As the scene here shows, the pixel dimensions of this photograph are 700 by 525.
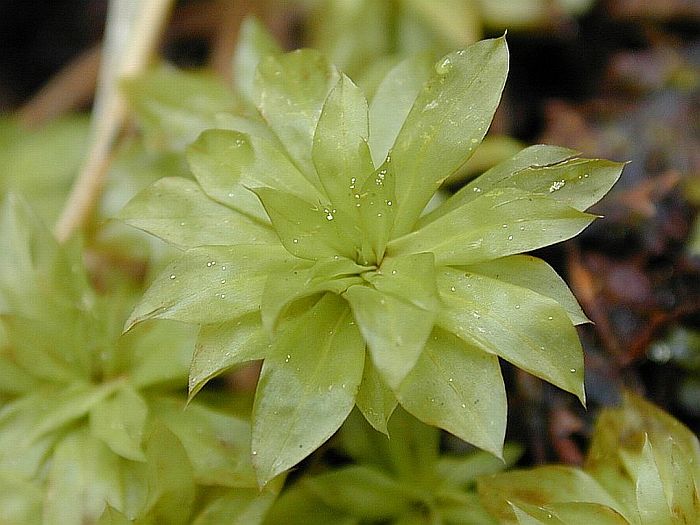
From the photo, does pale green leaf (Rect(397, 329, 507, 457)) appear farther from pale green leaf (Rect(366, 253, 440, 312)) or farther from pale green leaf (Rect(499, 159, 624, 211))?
pale green leaf (Rect(499, 159, 624, 211))

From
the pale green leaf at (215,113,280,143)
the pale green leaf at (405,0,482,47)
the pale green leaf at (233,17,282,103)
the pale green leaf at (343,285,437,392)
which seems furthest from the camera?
the pale green leaf at (405,0,482,47)

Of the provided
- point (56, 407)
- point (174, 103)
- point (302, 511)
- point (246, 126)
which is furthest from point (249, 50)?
point (302, 511)

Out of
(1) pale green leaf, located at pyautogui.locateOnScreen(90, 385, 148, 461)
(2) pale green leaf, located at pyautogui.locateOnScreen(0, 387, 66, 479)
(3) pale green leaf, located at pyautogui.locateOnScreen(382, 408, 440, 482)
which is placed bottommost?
(3) pale green leaf, located at pyautogui.locateOnScreen(382, 408, 440, 482)

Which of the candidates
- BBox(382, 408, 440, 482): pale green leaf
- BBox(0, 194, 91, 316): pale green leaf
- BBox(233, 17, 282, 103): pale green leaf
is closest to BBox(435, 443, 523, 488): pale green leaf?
BBox(382, 408, 440, 482): pale green leaf

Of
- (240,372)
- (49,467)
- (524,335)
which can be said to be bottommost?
(240,372)

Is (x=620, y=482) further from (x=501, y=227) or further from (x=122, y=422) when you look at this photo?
(x=122, y=422)

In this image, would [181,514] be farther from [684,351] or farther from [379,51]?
[379,51]

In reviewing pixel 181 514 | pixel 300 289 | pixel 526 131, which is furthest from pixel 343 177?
pixel 526 131
